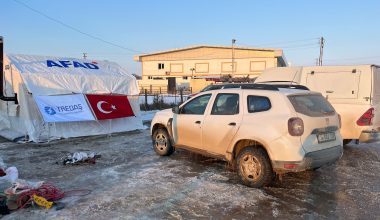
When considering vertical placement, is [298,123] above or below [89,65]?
below

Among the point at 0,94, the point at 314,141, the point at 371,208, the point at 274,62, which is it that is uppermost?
the point at 274,62

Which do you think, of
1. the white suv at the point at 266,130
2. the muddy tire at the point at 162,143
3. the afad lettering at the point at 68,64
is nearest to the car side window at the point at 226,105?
the white suv at the point at 266,130

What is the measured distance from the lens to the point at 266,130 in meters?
5.99

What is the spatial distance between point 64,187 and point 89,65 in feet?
26.7

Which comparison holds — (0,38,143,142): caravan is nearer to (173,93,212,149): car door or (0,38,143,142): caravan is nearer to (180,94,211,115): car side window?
(173,93,212,149): car door

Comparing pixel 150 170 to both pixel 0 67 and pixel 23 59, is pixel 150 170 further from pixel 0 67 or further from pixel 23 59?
pixel 23 59

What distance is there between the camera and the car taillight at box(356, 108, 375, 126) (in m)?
8.30

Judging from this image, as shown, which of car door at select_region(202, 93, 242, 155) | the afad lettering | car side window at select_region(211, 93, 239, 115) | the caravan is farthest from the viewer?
the afad lettering

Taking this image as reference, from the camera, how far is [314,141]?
592 centimetres

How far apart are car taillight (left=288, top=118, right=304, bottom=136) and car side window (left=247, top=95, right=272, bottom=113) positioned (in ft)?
1.81

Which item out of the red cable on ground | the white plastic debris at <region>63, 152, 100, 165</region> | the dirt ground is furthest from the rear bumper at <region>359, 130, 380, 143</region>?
the red cable on ground

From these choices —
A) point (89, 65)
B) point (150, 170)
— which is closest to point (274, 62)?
point (89, 65)

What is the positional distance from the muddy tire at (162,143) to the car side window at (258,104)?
271 centimetres

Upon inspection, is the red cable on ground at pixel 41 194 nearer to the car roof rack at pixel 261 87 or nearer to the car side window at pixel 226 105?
the car side window at pixel 226 105
